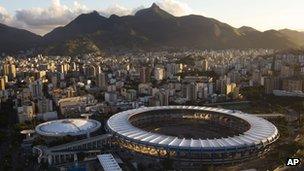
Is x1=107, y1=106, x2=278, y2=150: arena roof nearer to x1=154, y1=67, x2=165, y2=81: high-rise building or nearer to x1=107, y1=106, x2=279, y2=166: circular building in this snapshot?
x1=107, y1=106, x2=279, y2=166: circular building

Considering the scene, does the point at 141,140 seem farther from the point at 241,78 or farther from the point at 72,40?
the point at 72,40

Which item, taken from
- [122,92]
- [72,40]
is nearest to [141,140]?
[122,92]

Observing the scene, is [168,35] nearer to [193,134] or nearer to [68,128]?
[68,128]

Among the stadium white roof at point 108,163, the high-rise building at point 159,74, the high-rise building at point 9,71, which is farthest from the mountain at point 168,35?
the stadium white roof at point 108,163

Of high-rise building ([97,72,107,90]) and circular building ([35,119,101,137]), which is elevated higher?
high-rise building ([97,72,107,90])

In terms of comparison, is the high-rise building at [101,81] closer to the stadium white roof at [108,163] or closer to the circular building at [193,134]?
the circular building at [193,134]

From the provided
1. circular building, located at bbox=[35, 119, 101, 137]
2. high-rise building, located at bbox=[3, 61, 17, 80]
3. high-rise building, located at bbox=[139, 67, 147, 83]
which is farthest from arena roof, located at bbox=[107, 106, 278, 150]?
high-rise building, located at bbox=[3, 61, 17, 80]
